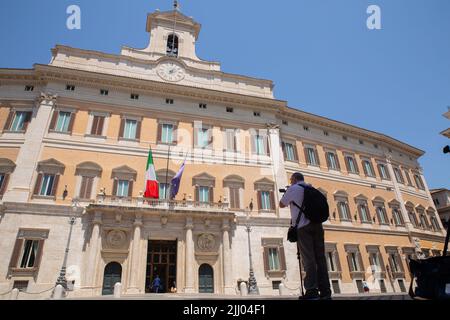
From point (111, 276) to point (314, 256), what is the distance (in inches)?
581

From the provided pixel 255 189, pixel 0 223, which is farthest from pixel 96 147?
pixel 255 189

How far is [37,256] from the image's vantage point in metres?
14.8

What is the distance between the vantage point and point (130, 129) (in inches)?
785

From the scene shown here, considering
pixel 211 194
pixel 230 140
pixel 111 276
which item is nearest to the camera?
pixel 111 276

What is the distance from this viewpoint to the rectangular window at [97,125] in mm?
19117

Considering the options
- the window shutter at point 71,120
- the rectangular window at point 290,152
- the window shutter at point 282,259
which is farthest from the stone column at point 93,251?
the rectangular window at point 290,152

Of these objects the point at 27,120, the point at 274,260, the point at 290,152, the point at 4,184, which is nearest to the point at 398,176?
the point at 290,152

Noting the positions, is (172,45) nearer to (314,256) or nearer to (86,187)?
(86,187)

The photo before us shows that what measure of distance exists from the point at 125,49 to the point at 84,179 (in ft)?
36.8

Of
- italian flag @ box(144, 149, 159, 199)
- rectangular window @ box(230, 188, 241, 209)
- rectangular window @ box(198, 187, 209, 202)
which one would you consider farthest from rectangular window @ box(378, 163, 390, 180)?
italian flag @ box(144, 149, 159, 199)

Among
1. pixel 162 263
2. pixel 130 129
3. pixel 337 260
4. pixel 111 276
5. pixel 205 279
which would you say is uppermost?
pixel 130 129

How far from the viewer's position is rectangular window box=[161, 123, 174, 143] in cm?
2020

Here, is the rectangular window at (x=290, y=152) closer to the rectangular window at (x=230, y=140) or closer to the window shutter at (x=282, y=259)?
the rectangular window at (x=230, y=140)
